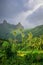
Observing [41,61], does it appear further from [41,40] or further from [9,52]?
[41,40]

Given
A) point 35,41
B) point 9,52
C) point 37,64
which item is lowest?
point 37,64

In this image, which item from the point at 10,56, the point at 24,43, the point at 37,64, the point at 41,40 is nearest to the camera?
the point at 37,64

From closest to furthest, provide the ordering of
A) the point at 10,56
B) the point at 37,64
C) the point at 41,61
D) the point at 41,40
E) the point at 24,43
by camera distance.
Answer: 1. the point at 37,64
2. the point at 41,61
3. the point at 10,56
4. the point at 41,40
5. the point at 24,43

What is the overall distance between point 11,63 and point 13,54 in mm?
15837

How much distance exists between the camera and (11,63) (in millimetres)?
58438

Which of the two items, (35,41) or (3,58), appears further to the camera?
(35,41)

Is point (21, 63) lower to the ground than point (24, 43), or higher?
lower

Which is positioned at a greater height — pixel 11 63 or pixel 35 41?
pixel 35 41

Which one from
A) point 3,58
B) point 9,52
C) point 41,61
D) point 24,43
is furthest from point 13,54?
point 24,43

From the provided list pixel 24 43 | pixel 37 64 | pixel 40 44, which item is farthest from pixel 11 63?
pixel 24 43

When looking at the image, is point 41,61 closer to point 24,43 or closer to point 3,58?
point 3,58

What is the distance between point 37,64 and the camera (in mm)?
58438

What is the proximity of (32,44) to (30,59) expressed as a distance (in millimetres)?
39921

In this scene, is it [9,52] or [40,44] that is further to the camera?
[40,44]
